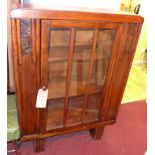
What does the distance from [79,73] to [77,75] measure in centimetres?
2

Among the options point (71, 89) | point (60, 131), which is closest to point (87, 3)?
point (71, 89)

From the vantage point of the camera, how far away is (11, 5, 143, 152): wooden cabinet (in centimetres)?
112

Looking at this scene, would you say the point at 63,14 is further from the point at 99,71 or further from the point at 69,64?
the point at 99,71

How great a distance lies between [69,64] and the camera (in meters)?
1.33

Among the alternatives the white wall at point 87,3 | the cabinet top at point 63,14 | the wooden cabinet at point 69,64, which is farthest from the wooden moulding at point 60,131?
the white wall at point 87,3

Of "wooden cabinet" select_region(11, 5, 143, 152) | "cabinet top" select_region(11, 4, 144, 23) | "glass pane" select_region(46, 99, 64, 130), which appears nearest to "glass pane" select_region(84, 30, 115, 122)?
"wooden cabinet" select_region(11, 5, 143, 152)

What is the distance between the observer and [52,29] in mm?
1165

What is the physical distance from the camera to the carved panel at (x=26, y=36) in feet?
3.51

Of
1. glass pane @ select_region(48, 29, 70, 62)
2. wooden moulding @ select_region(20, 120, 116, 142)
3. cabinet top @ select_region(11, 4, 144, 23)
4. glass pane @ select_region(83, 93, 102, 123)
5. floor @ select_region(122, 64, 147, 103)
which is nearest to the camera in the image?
cabinet top @ select_region(11, 4, 144, 23)

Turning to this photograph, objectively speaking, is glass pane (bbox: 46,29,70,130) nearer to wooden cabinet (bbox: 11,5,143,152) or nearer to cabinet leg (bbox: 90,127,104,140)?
wooden cabinet (bbox: 11,5,143,152)

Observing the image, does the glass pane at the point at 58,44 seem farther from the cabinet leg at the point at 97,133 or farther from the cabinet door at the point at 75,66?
the cabinet leg at the point at 97,133

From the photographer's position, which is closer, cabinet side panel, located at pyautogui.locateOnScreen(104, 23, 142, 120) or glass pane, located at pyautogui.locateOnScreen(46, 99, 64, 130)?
cabinet side panel, located at pyautogui.locateOnScreen(104, 23, 142, 120)
